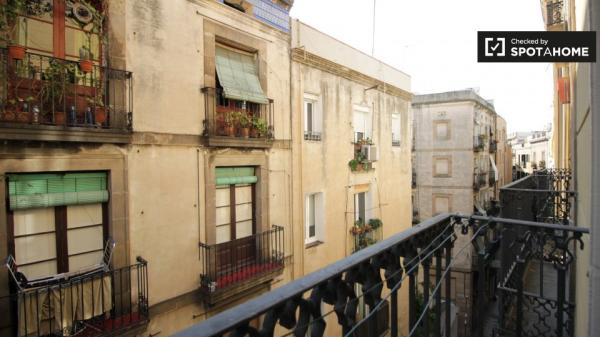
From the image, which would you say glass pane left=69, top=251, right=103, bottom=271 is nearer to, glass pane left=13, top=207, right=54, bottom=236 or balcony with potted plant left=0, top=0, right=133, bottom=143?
glass pane left=13, top=207, right=54, bottom=236

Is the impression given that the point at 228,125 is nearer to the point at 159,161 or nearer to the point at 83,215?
the point at 159,161

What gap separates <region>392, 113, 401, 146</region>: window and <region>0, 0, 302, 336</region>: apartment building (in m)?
7.02

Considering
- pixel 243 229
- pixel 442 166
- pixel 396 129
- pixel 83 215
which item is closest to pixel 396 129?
pixel 396 129

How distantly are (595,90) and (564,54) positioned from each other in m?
0.30

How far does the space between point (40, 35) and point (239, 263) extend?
5.36m

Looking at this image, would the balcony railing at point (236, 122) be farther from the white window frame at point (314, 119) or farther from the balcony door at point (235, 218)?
the white window frame at point (314, 119)

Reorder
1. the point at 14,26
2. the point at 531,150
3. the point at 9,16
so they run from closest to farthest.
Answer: the point at 9,16
the point at 14,26
the point at 531,150

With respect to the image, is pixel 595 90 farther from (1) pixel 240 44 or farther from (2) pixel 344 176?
(2) pixel 344 176

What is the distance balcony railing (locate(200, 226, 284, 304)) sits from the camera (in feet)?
21.9

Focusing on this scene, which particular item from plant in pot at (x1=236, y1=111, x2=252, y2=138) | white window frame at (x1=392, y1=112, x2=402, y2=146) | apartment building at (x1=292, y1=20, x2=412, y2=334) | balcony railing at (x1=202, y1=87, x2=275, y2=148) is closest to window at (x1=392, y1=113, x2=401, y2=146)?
white window frame at (x1=392, y1=112, x2=402, y2=146)

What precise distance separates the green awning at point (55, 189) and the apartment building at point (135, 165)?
0.02 meters

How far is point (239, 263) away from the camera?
7.64 meters

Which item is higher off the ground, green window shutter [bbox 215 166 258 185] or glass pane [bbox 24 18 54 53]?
glass pane [bbox 24 18 54 53]

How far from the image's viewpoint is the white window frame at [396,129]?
13.8 metres
